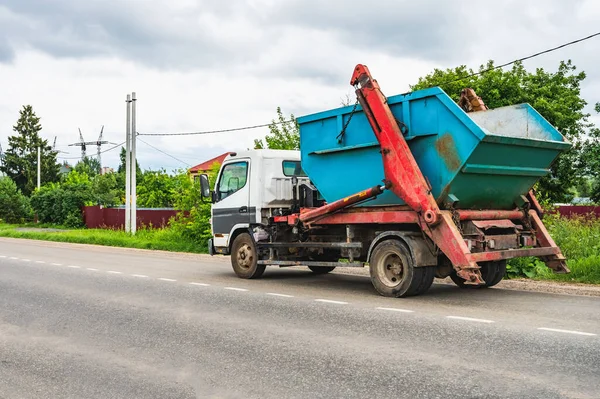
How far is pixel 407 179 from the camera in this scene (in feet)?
31.4

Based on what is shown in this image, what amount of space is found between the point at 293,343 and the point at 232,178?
6.87 meters

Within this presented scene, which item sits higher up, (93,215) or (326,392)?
(93,215)

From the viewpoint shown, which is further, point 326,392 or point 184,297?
point 184,297

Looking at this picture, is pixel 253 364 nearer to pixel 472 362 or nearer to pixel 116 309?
pixel 472 362

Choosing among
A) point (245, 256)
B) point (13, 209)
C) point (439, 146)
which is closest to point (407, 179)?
point (439, 146)

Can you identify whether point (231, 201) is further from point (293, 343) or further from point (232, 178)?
point (293, 343)

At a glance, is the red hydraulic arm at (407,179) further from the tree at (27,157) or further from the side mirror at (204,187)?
the tree at (27,157)

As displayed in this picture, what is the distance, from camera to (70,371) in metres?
5.92

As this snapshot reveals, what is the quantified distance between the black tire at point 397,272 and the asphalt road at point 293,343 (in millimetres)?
215

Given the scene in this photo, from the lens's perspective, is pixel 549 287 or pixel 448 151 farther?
pixel 549 287

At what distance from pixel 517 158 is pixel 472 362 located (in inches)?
194

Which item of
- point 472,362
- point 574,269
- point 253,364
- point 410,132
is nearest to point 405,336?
point 472,362

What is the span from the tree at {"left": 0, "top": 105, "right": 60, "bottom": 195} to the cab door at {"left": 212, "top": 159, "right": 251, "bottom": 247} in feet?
233

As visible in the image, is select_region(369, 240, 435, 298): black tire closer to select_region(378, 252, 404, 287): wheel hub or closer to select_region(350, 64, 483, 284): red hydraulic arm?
select_region(378, 252, 404, 287): wheel hub
